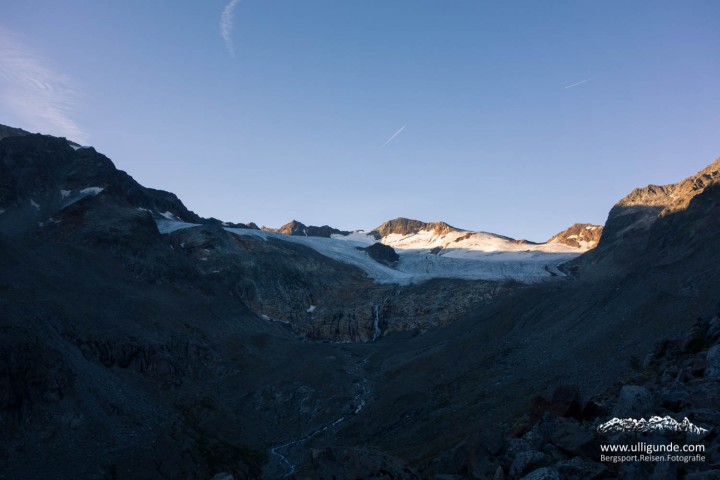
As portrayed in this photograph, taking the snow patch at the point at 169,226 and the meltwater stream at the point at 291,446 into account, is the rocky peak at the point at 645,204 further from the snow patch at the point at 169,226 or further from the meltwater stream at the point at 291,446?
the snow patch at the point at 169,226

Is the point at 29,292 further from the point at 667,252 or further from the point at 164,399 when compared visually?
the point at 667,252

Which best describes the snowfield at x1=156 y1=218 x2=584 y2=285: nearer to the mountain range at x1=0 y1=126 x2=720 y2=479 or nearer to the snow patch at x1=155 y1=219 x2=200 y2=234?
the snow patch at x1=155 y1=219 x2=200 y2=234

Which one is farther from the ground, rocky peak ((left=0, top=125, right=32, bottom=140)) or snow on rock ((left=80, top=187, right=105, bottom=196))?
rocky peak ((left=0, top=125, right=32, bottom=140))

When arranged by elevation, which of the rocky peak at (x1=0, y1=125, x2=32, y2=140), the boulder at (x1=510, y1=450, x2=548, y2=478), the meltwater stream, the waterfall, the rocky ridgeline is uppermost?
the rocky peak at (x1=0, y1=125, x2=32, y2=140)

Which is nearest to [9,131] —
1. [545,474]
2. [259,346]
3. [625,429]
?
[259,346]

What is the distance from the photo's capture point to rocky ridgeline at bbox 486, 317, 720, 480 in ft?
47.3

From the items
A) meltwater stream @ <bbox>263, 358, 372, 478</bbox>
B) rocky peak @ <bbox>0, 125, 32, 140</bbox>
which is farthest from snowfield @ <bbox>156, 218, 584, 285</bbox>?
meltwater stream @ <bbox>263, 358, 372, 478</bbox>

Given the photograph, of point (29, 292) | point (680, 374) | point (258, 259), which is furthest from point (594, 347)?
point (258, 259)

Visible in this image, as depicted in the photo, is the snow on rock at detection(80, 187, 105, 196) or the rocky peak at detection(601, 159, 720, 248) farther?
the rocky peak at detection(601, 159, 720, 248)

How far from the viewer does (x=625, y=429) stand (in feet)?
56.2

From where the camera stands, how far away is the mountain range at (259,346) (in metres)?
43.3

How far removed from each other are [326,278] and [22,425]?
325 ft

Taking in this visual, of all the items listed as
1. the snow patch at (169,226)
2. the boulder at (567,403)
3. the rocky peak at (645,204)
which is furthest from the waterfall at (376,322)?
the boulder at (567,403)

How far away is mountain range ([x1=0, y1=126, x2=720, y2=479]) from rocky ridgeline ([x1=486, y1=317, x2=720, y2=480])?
488mm
